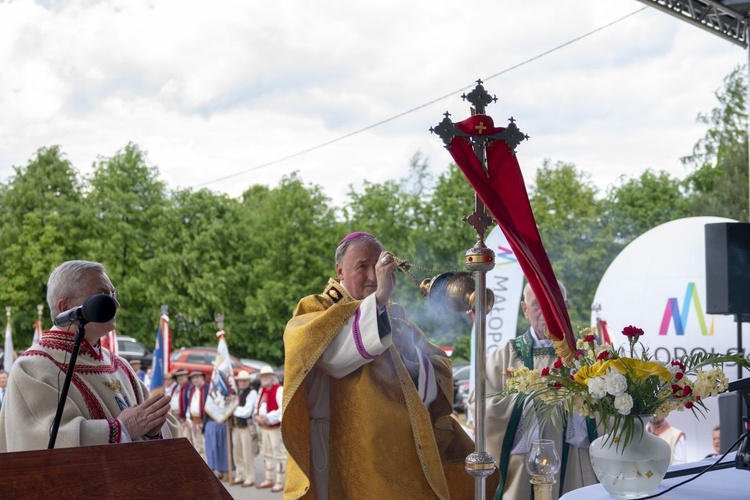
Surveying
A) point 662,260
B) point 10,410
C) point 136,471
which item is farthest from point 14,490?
point 662,260

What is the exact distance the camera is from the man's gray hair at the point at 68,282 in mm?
3498

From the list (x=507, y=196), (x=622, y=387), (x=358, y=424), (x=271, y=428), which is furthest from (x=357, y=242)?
(x=271, y=428)

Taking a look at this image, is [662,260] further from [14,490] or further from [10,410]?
[14,490]

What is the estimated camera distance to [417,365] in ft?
13.8

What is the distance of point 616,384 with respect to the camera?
3.02 m

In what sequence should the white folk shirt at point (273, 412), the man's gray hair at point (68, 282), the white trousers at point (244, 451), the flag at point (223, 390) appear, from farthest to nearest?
the flag at point (223, 390)
the white trousers at point (244, 451)
the white folk shirt at point (273, 412)
the man's gray hair at point (68, 282)

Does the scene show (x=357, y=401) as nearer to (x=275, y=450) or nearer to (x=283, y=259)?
(x=275, y=450)

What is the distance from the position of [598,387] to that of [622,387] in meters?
0.08

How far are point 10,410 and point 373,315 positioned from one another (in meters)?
1.50

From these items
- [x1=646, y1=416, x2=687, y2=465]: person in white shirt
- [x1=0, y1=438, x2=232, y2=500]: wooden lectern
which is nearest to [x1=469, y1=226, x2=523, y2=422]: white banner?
[x1=646, y1=416, x2=687, y2=465]: person in white shirt

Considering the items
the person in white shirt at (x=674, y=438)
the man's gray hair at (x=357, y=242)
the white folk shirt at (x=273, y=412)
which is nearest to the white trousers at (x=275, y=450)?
the white folk shirt at (x=273, y=412)

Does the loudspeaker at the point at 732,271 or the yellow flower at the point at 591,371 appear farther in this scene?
the loudspeaker at the point at 732,271

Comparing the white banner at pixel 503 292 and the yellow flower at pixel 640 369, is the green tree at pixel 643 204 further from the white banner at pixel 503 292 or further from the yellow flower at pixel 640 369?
the yellow flower at pixel 640 369

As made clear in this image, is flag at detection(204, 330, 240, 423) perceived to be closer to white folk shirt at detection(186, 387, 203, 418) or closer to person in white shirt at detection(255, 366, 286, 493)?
person in white shirt at detection(255, 366, 286, 493)
